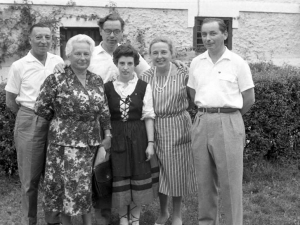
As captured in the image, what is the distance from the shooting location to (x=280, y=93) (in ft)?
20.4

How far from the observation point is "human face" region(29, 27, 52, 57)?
422 centimetres

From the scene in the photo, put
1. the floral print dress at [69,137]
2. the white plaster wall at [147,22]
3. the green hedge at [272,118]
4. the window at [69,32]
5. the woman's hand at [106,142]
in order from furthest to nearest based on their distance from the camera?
the window at [69,32], the white plaster wall at [147,22], the green hedge at [272,118], the woman's hand at [106,142], the floral print dress at [69,137]

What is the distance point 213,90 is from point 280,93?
8.68ft

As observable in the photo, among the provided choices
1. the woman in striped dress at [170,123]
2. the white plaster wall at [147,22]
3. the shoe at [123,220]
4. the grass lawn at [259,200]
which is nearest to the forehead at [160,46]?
the woman in striped dress at [170,123]

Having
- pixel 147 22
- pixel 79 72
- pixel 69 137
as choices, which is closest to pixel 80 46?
pixel 79 72

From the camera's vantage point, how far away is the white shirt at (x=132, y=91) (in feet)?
13.7

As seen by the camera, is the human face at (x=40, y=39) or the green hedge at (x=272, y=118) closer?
the human face at (x=40, y=39)

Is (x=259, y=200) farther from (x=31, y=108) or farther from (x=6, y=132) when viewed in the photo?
(x=6, y=132)

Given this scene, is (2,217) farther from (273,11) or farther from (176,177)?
(273,11)

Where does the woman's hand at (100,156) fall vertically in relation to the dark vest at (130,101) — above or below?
below

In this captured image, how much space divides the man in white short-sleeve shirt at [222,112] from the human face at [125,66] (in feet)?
2.06

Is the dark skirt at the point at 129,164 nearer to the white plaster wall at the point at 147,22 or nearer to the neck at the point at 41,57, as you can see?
the neck at the point at 41,57

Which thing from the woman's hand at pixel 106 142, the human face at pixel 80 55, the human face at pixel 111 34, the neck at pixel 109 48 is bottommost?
the woman's hand at pixel 106 142

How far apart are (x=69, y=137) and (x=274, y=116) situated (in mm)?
3435
